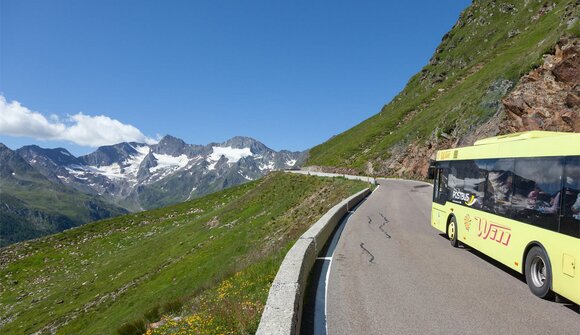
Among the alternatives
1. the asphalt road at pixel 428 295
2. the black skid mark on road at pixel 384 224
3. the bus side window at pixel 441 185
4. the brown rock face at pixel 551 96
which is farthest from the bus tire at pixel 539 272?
the brown rock face at pixel 551 96

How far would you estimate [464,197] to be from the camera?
14.4 m

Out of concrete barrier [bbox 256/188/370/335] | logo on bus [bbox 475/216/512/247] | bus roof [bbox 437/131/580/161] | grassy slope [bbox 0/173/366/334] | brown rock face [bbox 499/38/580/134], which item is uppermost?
brown rock face [bbox 499/38/580/134]

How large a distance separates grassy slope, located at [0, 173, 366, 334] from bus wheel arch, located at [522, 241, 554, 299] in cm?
627

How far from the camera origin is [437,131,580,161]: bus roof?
857 cm

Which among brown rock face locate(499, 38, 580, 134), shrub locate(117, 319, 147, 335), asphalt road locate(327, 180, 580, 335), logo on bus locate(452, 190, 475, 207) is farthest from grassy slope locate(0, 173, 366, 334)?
brown rock face locate(499, 38, 580, 134)

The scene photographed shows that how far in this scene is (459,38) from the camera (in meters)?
128

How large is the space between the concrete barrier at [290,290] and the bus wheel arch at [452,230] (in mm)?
5102

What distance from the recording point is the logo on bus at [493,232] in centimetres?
1090

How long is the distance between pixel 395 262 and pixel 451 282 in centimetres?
228

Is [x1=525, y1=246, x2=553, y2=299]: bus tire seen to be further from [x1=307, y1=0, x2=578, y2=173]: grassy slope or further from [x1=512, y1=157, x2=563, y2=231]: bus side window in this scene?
[x1=307, y1=0, x2=578, y2=173]: grassy slope

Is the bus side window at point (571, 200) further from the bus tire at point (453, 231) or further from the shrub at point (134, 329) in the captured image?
the shrub at point (134, 329)

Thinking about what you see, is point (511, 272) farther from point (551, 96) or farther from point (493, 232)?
point (551, 96)

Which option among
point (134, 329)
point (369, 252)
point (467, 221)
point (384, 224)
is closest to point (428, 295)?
point (369, 252)

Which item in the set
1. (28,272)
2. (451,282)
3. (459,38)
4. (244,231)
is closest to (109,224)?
(28,272)
